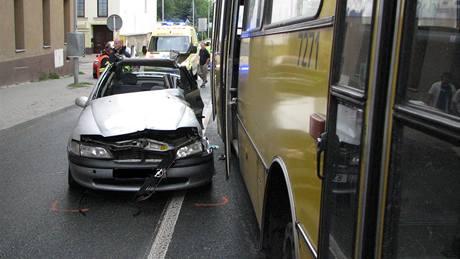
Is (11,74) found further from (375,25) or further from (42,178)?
(375,25)

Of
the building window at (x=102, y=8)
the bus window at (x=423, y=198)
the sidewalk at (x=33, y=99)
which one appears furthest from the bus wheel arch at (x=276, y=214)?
the building window at (x=102, y=8)

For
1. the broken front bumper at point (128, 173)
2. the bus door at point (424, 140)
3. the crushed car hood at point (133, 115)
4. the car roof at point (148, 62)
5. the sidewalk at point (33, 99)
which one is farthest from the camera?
the sidewalk at point (33, 99)

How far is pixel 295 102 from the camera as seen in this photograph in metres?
2.89

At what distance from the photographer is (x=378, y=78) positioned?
5.62 ft

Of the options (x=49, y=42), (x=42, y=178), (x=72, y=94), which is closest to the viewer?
(x=42, y=178)

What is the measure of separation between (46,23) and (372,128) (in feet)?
85.0

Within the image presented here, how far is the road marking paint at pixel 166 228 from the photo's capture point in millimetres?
4730

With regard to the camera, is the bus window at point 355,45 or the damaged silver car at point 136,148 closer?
the bus window at point 355,45

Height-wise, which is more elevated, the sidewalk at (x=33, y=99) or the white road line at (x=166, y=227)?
the white road line at (x=166, y=227)

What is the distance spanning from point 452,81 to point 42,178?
254 inches

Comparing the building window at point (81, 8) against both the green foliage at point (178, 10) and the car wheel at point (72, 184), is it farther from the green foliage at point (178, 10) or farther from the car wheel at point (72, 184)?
the green foliage at point (178, 10)

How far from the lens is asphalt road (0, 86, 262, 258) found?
4777 millimetres

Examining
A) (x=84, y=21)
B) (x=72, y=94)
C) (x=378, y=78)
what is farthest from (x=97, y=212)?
(x=84, y=21)

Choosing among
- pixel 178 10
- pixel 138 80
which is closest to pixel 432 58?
pixel 138 80
